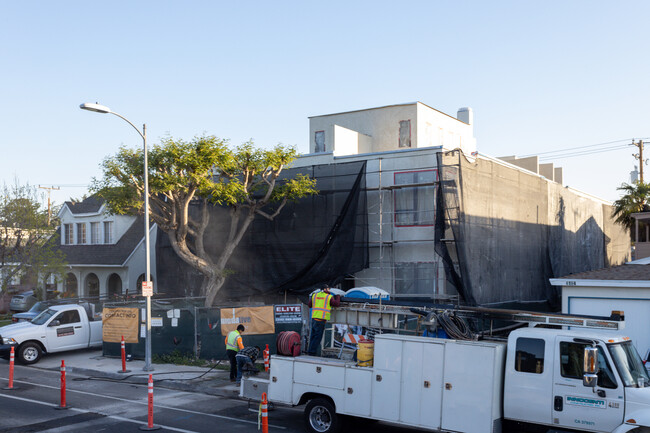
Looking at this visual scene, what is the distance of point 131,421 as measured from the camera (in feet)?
40.4

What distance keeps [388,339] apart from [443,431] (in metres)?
1.77

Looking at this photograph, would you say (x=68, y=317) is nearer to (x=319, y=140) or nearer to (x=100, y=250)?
(x=100, y=250)

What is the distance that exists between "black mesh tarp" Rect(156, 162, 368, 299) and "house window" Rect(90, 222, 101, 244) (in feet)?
41.2

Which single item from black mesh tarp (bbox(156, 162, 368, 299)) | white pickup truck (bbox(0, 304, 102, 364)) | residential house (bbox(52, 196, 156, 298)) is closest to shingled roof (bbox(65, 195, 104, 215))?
residential house (bbox(52, 196, 156, 298))

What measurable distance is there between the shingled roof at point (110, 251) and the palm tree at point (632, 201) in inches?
1188

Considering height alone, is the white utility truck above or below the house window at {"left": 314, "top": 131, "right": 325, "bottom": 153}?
below

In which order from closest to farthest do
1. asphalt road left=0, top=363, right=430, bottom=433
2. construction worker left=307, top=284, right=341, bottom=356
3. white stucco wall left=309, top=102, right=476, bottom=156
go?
asphalt road left=0, top=363, right=430, bottom=433
construction worker left=307, top=284, right=341, bottom=356
white stucco wall left=309, top=102, right=476, bottom=156

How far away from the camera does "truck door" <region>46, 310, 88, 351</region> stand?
814 inches

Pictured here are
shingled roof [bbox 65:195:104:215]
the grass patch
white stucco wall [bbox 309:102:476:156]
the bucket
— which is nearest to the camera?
the bucket

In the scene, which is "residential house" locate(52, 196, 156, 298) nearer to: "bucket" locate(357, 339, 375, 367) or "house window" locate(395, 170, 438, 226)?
"house window" locate(395, 170, 438, 226)

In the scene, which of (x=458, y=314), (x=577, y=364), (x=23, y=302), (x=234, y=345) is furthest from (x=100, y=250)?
(x=577, y=364)

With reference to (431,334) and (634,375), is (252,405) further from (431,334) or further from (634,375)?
(634,375)


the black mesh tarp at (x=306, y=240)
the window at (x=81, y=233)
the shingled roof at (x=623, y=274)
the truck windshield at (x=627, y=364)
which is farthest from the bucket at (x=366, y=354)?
the window at (x=81, y=233)

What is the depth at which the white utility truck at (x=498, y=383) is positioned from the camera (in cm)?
870
